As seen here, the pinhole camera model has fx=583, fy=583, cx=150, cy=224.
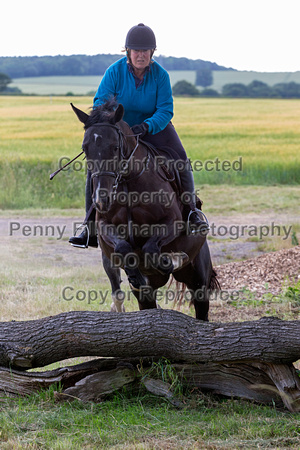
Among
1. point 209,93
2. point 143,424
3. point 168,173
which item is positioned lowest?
point 143,424

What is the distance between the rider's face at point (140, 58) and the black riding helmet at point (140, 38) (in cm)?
5

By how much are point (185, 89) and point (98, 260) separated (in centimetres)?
3990

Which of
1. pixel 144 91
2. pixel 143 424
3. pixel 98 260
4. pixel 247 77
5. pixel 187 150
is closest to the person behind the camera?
pixel 143 424

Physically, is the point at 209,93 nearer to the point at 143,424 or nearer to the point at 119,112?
the point at 119,112

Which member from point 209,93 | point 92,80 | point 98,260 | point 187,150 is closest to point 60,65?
point 92,80

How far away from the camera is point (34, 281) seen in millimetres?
8773

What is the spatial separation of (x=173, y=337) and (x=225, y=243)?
7.69 meters

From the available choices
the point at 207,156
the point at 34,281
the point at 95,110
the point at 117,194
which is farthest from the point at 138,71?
the point at 207,156

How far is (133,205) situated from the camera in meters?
4.93

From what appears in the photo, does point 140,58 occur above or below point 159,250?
above

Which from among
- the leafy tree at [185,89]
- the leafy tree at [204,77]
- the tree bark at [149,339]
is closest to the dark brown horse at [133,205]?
the tree bark at [149,339]

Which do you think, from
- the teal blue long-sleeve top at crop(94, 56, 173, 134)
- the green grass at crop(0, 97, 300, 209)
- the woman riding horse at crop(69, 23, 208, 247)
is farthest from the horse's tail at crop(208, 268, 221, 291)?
the green grass at crop(0, 97, 300, 209)

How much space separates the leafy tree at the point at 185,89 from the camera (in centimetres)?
4819

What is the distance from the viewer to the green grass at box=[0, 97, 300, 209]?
55.2 ft
